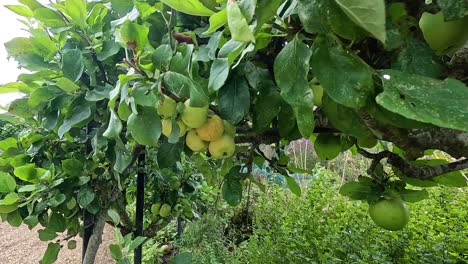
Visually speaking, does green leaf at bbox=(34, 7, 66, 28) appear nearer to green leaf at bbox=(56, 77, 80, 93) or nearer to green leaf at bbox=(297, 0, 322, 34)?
green leaf at bbox=(56, 77, 80, 93)

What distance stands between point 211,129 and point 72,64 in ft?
1.19

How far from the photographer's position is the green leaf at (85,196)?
94 cm

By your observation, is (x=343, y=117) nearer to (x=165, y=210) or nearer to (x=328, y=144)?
(x=328, y=144)

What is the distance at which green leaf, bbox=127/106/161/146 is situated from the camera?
1.60 ft

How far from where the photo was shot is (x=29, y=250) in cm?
371

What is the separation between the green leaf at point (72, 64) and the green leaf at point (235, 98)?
14.0 inches

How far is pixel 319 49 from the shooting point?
0.34 m

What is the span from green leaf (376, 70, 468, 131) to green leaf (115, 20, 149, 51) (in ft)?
1.17

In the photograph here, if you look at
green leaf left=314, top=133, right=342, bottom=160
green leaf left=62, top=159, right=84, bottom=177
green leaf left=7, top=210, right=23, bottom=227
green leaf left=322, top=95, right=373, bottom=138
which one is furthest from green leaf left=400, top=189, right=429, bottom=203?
green leaf left=7, top=210, right=23, bottom=227

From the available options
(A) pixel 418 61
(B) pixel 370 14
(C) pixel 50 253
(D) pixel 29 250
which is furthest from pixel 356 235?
(D) pixel 29 250

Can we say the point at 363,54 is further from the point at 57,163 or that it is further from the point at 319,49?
the point at 57,163

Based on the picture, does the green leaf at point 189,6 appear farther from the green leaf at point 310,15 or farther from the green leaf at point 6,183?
the green leaf at point 6,183

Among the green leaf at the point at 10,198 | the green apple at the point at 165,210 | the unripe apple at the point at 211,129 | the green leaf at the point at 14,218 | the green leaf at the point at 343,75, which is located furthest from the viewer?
the green apple at the point at 165,210

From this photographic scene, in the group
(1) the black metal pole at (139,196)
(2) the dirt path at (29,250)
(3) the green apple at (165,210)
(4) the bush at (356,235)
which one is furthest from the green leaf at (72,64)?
(2) the dirt path at (29,250)
